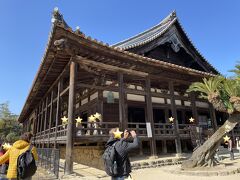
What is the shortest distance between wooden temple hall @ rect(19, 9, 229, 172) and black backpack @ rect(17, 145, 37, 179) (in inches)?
170

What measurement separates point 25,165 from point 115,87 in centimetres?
729

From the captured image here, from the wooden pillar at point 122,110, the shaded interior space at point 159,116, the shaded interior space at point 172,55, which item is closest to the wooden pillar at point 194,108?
the shaded interior space at point 159,116

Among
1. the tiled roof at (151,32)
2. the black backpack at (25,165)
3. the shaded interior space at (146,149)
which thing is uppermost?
the tiled roof at (151,32)

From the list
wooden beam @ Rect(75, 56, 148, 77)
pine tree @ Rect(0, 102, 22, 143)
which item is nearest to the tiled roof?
wooden beam @ Rect(75, 56, 148, 77)

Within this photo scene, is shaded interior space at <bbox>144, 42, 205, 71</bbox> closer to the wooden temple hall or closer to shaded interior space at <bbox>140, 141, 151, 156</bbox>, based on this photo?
the wooden temple hall

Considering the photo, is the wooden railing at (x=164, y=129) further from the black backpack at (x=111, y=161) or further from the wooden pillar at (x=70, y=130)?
the black backpack at (x=111, y=161)

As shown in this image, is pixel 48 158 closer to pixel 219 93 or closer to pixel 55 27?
pixel 55 27

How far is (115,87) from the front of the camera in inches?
418

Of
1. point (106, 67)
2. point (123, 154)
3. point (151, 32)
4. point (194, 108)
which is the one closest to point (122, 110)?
point (106, 67)

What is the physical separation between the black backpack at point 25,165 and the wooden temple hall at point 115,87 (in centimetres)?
431

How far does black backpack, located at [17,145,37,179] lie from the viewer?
141 inches

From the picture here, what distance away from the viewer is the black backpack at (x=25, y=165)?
3580 mm

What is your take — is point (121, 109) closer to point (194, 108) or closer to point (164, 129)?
point (164, 129)

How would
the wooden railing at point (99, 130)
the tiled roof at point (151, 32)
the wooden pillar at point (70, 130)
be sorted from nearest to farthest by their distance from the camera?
the wooden pillar at point (70, 130) → the wooden railing at point (99, 130) → the tiled roof at point (151, 32)
